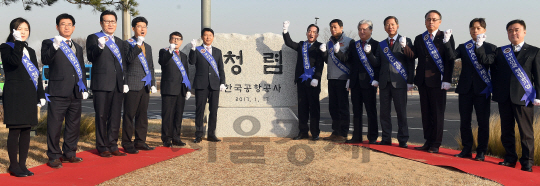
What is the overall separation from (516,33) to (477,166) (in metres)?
1.36

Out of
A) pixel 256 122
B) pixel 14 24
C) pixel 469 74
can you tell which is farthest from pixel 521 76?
pixel 14 24

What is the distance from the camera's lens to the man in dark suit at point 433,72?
16.3ft

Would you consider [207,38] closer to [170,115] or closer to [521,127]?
[170,115]

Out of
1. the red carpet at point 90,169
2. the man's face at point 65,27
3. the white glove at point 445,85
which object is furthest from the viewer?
the white glove at point 445,85

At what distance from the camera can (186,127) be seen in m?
8.09

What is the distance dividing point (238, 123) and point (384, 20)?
2.62m

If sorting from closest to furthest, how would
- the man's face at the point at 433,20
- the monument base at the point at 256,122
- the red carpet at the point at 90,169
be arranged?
the red carpet at the point at 90,169 → the man's face at the point at 433,20 → the monument base at the point at 256,122

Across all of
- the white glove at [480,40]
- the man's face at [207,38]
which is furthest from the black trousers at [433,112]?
the man's face at [207,38]

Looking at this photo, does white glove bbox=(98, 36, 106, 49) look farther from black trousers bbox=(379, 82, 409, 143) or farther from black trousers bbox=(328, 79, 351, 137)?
black trousers bbox=(379, 82, 409, 143)

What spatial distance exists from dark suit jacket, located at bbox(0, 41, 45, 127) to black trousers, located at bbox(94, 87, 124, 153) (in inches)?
34.0

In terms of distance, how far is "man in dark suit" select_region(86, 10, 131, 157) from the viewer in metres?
4.62

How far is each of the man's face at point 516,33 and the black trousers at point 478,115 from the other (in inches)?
25.9

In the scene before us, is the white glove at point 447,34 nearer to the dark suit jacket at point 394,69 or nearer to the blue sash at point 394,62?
the dark suit jacket at point 394,69

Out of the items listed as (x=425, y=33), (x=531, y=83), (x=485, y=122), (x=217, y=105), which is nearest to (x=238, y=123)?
(x=217, y=105)
